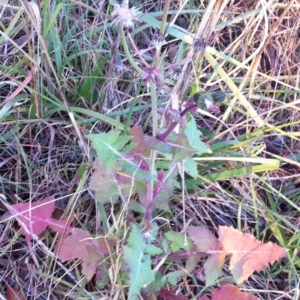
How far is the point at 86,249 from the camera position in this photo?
81 cm

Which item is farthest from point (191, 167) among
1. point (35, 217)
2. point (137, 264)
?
point (35, 217)

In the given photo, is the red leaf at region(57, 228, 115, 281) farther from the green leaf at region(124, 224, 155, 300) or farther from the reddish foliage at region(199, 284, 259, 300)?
the reddish foliage at region(199, 284, 259, 300)

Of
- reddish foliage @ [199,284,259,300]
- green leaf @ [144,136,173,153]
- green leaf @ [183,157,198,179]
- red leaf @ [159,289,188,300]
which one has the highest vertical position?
green leaf @ [144,136,173,153]

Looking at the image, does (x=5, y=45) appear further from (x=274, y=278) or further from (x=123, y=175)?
(x=274, y=278)

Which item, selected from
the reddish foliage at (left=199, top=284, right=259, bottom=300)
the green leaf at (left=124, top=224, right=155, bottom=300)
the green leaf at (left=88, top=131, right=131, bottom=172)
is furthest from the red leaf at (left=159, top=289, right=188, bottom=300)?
the green leaf at (left=88, top=131, right=131, bottom=172)

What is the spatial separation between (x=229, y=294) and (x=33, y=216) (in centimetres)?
39

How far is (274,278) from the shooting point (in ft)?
3.12

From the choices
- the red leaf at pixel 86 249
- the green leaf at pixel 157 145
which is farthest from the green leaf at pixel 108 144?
the red leaf at pixel 86 249

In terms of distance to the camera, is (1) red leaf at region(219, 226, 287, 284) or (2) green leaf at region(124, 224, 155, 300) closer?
(2) green leaf at region(124, 224, 155, 300)

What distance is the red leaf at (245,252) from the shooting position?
0.81 metres

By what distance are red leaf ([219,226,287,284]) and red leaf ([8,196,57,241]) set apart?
32cm

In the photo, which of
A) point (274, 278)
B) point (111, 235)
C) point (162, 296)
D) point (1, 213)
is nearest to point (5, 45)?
point (1, 213)

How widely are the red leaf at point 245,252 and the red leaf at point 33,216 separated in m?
0.32

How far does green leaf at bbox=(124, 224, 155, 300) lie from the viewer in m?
0.70
